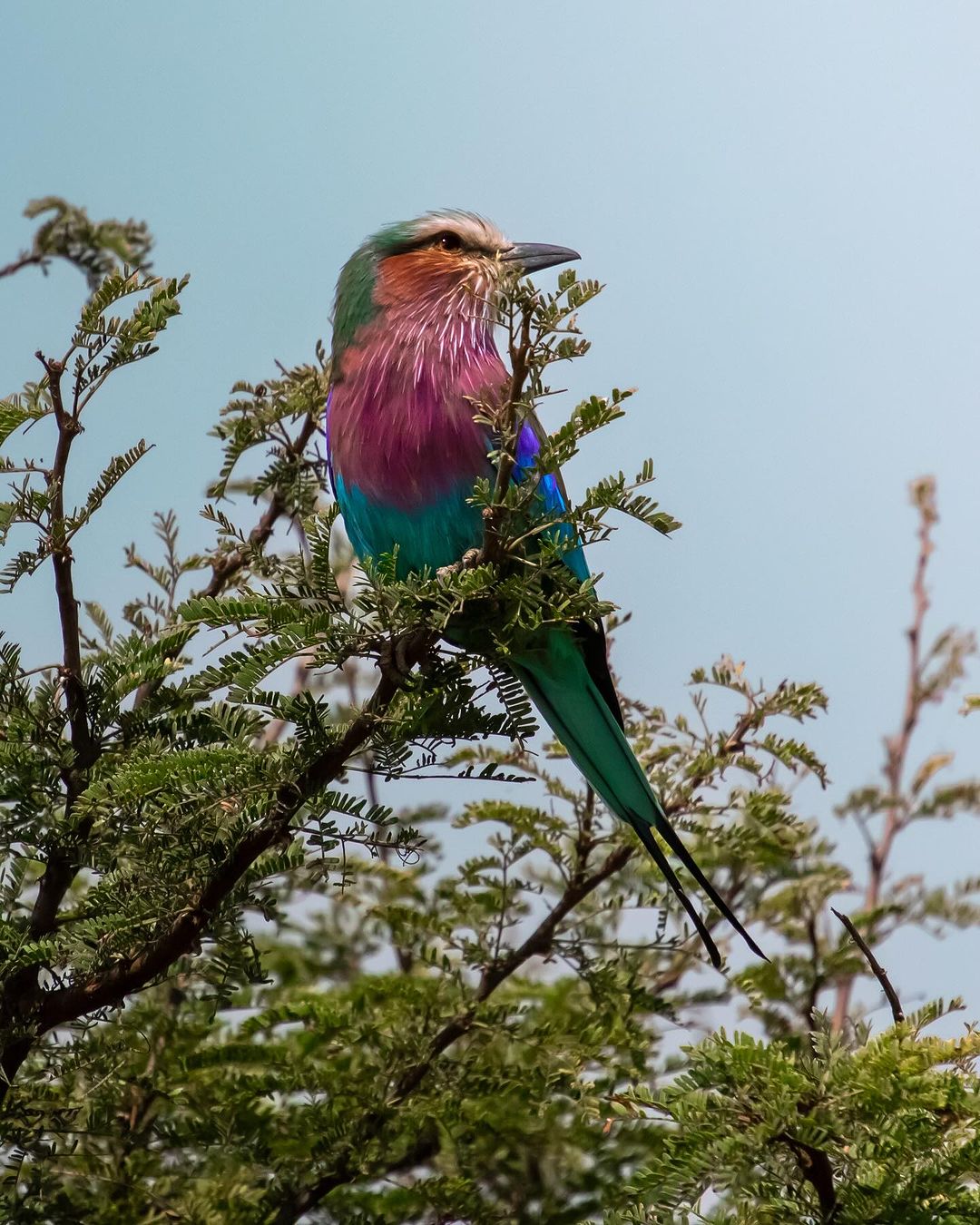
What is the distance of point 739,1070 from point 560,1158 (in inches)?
42.4

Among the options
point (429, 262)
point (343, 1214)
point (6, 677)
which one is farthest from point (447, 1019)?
point (429, 262)

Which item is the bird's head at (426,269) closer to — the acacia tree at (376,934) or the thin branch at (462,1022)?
the acacia tree at (376,934)

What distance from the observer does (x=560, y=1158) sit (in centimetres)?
318

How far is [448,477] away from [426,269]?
916 mm

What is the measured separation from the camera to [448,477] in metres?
3.40

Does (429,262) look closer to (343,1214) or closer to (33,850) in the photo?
(33,850)

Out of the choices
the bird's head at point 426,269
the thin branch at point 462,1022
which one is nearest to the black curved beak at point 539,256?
the bird's head at point 426,269

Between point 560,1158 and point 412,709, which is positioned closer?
point 412,709

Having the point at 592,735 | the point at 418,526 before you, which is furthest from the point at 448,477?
the point at 592,735

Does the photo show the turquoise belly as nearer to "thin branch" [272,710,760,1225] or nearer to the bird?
the bird

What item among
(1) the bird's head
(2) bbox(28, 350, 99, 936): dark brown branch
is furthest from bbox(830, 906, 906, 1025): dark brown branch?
(1) the bird's head

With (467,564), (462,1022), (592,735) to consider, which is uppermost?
(592,735)

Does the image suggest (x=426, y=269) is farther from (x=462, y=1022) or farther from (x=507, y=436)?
(x=462, y=1022)

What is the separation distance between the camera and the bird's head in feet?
12.8
